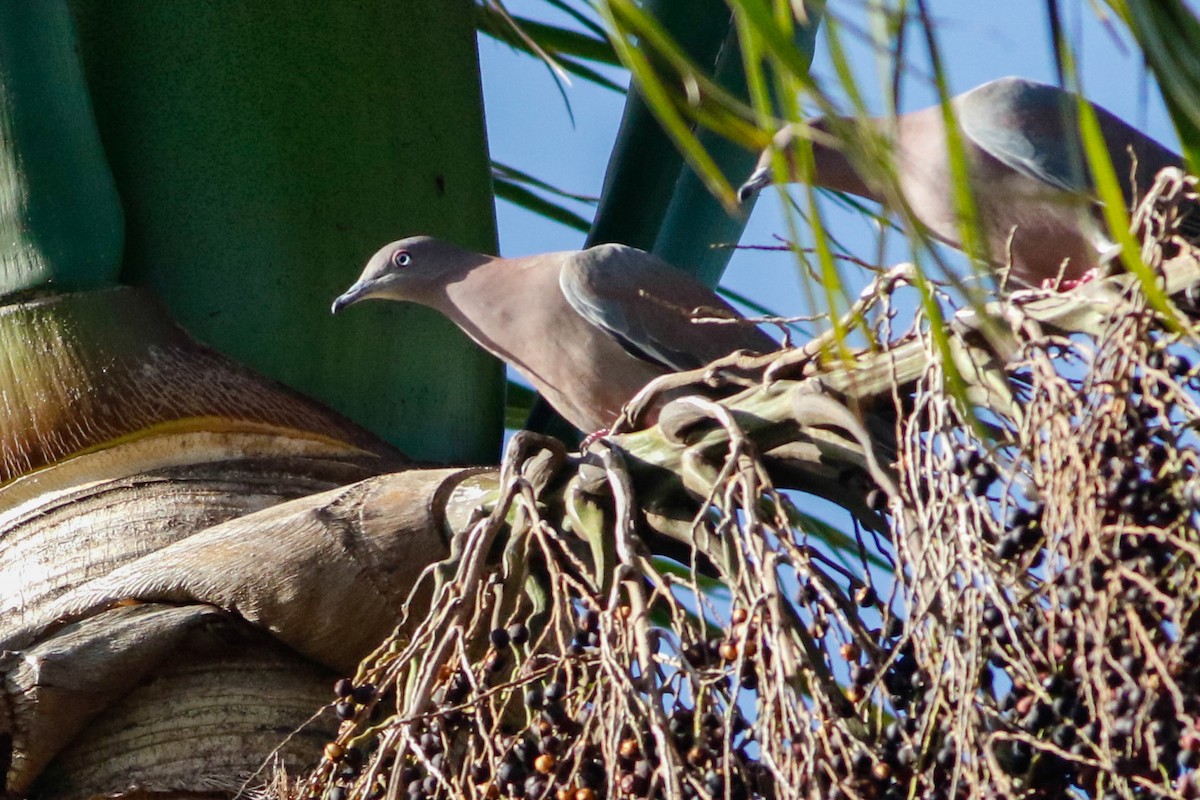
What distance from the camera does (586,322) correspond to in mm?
4152

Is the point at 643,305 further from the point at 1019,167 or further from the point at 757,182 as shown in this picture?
the point at 1019,167

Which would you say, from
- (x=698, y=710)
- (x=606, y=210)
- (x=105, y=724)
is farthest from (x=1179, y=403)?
(x=606, y=210)

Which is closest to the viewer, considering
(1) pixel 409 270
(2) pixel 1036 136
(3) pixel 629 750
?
(3) pixel 629 750

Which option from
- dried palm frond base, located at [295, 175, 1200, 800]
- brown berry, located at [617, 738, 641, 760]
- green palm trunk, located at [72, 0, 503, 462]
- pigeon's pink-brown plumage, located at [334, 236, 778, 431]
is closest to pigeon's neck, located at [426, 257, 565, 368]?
pigeon's pink-brown plumage, located at [334, 236, 778, 431]

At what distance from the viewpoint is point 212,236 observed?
313cm

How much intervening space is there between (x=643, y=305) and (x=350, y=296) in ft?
3.24

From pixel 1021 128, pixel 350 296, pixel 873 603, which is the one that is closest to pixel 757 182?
pixel 1021 128

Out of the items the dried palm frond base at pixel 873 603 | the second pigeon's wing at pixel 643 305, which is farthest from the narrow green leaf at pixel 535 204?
the dried palm frond base at pixel 873 603

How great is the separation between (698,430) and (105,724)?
3.12ft

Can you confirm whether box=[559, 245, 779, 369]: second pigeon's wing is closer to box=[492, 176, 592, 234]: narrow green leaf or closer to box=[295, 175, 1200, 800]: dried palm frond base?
box=[492, 176, 592, 234]: narrow green leaf

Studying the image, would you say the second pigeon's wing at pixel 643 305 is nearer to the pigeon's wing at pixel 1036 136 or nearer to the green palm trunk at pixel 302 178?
the green palm trunk at pixel 302 178

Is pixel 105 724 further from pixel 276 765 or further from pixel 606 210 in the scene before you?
pixel 606 210

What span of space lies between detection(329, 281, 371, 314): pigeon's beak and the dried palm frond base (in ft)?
3.09

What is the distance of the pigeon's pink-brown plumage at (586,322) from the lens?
12.8 ft
